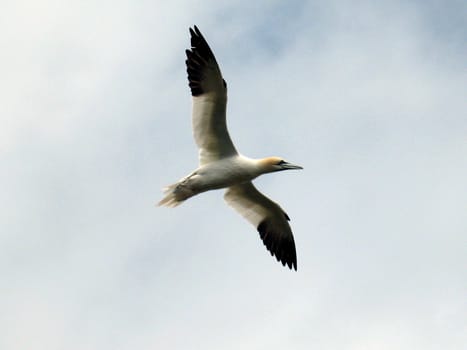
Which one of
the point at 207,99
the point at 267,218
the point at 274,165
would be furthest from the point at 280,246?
the point at 207,99

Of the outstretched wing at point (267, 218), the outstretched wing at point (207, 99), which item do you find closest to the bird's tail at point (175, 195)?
the outstretched wing at point (207, 99)

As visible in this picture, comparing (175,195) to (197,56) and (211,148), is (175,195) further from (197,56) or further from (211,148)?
(197,56)

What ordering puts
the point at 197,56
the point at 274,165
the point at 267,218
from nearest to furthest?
the point at 197,56 < the point at 274,165 < the point at 267,218

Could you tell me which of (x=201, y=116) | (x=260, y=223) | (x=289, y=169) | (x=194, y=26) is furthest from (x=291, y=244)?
(x=194, y=26)

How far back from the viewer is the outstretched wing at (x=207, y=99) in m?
20.5

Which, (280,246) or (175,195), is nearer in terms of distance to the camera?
(175,195)

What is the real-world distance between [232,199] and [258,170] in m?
1.97

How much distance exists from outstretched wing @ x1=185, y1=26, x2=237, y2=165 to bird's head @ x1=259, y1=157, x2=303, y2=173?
746 mm

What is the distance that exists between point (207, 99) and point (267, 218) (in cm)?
400

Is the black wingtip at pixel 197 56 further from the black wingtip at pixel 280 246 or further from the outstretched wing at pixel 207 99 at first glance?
the black wingtip at pixel 280 246

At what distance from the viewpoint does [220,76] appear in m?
20.5

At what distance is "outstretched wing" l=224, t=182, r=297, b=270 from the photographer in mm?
23219

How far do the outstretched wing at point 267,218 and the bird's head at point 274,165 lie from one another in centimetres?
126

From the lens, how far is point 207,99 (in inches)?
816
